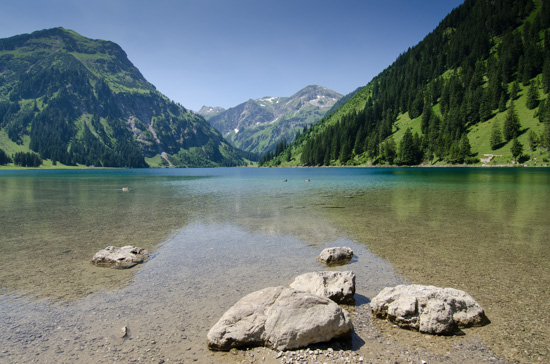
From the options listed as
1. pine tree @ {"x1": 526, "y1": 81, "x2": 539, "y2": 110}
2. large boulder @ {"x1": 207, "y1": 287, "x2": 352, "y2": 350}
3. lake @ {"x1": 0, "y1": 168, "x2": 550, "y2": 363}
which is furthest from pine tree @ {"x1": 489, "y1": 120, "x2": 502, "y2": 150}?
large boulder @ {"x1": 207, "y1": 287, "x2": 352, "y2": 350}

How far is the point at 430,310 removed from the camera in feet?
29.8

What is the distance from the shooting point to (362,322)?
31.2 feet

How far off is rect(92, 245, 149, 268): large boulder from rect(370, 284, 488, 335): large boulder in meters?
12.9

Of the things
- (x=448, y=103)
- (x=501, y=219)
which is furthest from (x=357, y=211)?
(x=448, y=103)

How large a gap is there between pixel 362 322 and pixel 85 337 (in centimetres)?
888

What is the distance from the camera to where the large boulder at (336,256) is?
15477mm

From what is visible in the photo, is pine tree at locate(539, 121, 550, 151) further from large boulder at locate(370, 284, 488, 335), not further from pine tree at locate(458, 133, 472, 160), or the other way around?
large boulder at locate(370, 284, 488, 335)

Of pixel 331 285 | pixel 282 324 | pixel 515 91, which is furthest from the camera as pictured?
pixel 515 91

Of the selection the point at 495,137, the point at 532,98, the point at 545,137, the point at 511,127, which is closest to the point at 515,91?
the point at 532,98

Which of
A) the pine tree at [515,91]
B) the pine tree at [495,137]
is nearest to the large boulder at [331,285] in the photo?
the pine tree at [495,137]

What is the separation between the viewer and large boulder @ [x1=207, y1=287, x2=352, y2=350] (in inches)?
322

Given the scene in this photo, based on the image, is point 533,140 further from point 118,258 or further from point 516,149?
point 118,258

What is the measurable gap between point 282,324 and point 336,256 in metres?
7.86

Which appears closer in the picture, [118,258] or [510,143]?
[118,258]
